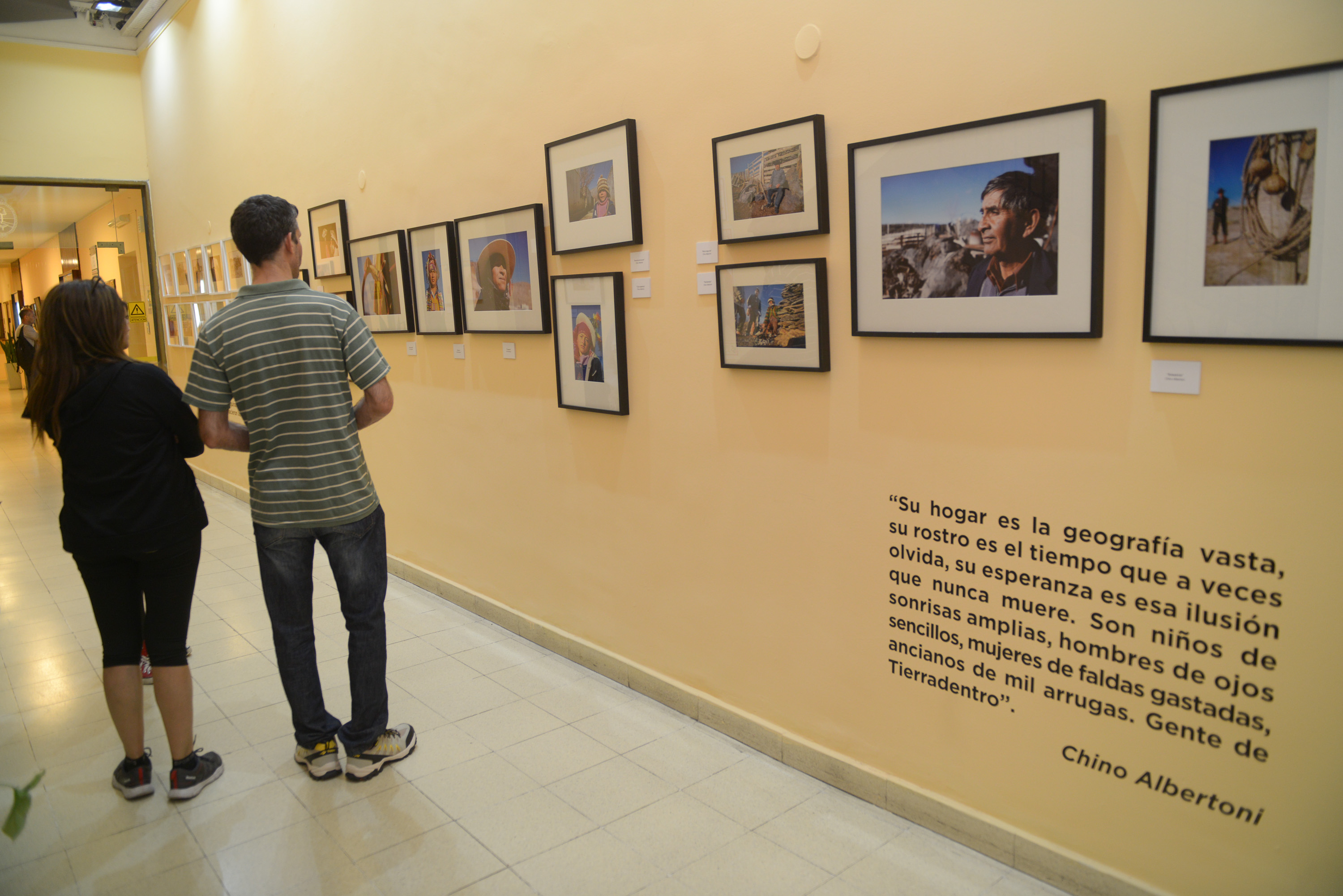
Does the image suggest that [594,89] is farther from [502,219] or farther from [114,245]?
[114,245]

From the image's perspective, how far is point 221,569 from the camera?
19.4 ft

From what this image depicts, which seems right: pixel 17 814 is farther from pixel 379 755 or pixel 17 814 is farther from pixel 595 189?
pixel 595 189

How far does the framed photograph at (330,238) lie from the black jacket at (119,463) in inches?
118

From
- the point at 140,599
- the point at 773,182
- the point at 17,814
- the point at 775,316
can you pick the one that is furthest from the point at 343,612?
the point at 17,814

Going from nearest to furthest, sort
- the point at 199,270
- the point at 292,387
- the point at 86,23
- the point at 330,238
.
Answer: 1. the point at 292,387
2. the point at 330,238
3. the point at 199,270
4. the point at 86,23

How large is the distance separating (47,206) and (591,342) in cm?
1002

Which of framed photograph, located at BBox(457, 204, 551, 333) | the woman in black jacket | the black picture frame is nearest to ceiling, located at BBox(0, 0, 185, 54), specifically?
the black picture frame

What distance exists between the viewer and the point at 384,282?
5273 mm

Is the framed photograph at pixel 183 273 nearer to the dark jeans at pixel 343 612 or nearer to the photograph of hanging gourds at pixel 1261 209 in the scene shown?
the dark jeans at pixel 343 612

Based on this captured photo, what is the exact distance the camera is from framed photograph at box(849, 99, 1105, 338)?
2.13 metres

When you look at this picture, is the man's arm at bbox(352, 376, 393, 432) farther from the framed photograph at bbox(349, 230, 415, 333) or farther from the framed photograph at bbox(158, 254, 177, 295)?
the framed photograph at bbox(158, 254, 177, 295)

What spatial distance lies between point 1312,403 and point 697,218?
6.61ft

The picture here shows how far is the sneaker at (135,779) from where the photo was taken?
2988 millimetres

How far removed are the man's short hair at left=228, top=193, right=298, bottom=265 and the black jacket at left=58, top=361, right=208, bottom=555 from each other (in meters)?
0.50
